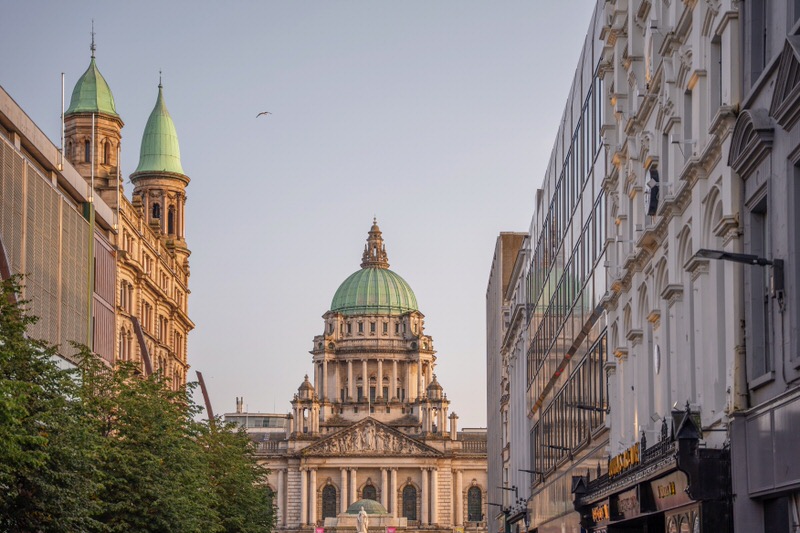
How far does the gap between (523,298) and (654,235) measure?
49.7 m

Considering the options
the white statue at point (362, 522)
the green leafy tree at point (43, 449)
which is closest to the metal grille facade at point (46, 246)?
the green leafy tree at point (43, 449)

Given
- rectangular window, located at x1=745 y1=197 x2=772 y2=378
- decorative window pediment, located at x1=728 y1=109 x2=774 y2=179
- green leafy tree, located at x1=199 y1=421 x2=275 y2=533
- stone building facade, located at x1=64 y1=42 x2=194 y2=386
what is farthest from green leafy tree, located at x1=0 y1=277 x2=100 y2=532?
stone building facade, located at x1=64 y1=42 x2=194 y2=386

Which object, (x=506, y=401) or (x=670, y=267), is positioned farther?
(x=506, y=401)

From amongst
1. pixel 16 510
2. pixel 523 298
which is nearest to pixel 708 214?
pixel 16 510

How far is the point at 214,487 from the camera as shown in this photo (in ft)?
238

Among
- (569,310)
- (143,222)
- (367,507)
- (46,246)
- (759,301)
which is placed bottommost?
(759,301)

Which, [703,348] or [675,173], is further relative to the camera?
[675,173]

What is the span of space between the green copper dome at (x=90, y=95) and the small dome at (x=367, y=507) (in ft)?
347

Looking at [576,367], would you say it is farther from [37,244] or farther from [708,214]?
[37,244]

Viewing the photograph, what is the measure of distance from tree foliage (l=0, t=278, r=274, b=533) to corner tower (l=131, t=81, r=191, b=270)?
1737 inches

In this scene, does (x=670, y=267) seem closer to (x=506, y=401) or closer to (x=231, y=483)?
(x=231, y=483)

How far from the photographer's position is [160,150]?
125 metres

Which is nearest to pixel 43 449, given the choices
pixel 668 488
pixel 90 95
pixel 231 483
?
pixel 668 488

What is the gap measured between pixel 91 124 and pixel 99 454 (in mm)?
56638
